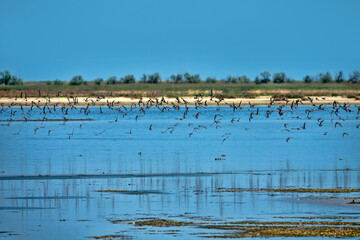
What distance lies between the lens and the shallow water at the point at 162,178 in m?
15.2

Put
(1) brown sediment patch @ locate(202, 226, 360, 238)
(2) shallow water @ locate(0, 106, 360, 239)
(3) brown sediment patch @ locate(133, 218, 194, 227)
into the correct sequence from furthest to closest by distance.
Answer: (2) shallow water @ locate(0, 106, 360, 239)
(3) brown sediment patch @ locate(133, 218, 194, 227)
(1) brown sediment patch @ locate(202, 226, 360, 238)

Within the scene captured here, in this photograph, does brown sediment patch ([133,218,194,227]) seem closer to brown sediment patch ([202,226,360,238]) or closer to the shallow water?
the shallow water

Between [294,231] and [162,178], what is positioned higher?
[162,178]

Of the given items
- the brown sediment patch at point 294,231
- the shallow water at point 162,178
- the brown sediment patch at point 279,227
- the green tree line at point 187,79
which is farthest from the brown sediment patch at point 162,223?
the green tree line at point 187,79

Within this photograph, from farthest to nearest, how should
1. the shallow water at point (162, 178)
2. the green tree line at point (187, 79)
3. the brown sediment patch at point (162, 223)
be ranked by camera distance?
1. the green tree line at point (187, 79)
2. the shallow water at point (162, 178)
3. the brown sediment patch at point (162, 223)

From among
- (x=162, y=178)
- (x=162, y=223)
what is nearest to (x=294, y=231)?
(x=162, y=223)

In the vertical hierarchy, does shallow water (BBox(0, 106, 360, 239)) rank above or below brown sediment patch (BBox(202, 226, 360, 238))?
above

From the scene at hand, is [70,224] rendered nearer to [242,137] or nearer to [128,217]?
[128,217]

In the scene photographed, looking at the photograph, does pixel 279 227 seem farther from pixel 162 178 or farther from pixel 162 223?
pixel 162 178

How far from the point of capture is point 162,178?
2131 cm

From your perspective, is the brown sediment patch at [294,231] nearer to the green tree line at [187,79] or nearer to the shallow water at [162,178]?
the shallow water at [162,178]

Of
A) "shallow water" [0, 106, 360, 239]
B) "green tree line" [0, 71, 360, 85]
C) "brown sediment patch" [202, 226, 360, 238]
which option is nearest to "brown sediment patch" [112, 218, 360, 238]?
→ "brown sediment patch" [202, 226, 360, 238]

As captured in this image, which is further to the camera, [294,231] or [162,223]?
[162,223]

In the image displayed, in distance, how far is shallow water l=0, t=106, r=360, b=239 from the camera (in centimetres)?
1522
